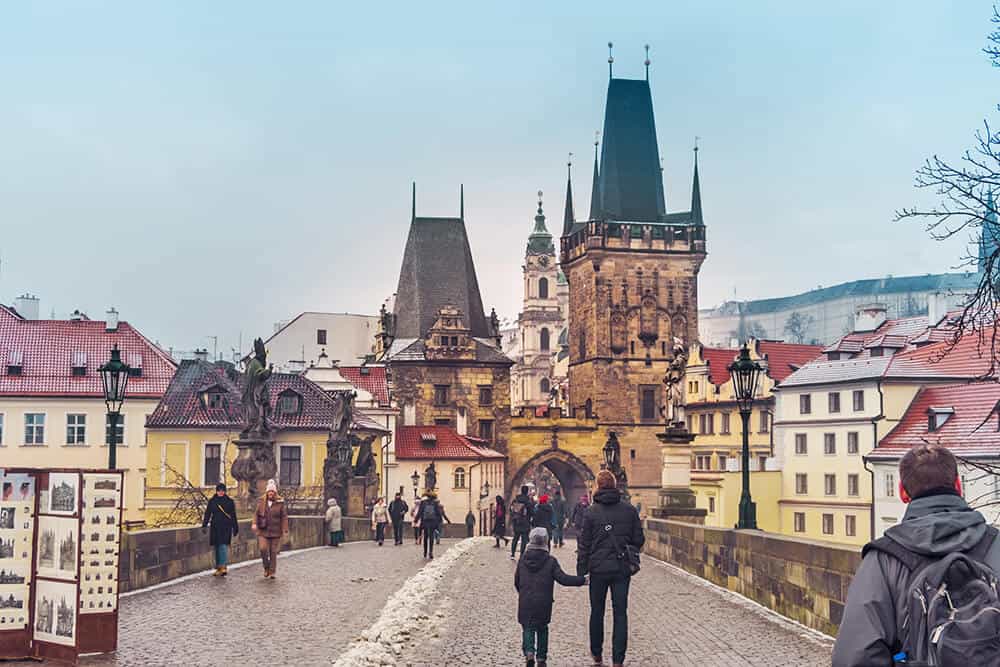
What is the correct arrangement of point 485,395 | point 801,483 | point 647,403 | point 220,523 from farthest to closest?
point 647,403 → point 485,395 → point 801,483 → point 220,523

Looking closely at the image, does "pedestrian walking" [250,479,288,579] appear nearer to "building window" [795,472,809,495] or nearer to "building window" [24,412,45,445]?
"building window" [24,412,45,445]

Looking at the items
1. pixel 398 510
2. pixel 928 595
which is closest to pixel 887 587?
pixel 928 595

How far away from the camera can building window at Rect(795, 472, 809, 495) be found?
61.1 m

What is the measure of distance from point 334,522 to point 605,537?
20744 mm

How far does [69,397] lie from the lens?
199ft

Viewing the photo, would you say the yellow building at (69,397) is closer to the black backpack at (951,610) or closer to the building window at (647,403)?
the building window at (647,403)

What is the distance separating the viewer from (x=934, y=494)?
455 centimetres

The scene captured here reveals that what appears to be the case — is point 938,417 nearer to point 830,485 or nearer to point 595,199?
point 830,485

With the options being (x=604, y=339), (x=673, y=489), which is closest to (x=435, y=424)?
(x=604, y=339)

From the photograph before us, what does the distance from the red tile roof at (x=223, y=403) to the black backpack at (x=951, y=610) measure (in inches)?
2171

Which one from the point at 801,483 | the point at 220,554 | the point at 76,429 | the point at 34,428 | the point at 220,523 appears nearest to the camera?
the point at 220,523

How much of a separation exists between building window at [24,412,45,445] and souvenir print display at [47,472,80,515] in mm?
52066

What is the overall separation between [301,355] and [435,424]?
61.9 ft

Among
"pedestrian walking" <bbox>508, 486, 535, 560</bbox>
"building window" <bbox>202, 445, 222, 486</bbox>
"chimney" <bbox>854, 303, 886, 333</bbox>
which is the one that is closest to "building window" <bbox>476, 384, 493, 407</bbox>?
"chimney" <bbox>854, 303, 886, 333</bbox>
